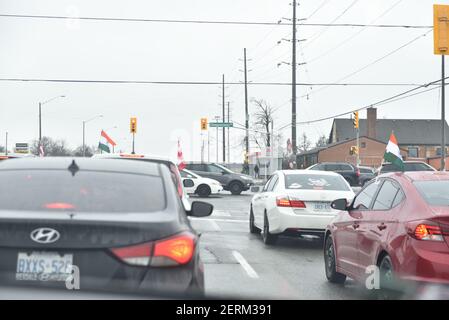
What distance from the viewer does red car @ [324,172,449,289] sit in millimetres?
6156

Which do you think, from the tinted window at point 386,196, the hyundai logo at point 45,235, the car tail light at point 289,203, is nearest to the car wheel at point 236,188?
the car tail light at point 289,203

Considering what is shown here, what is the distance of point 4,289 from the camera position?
3750mm

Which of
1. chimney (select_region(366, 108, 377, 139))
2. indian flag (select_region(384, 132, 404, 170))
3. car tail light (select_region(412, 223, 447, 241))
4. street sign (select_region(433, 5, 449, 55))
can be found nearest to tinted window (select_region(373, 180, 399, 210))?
car tail light (select_region(412, 223, 447, 241))

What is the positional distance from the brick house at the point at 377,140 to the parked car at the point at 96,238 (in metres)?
91.8

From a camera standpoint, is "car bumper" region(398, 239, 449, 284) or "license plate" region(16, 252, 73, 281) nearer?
"license plate" region(16, 252, 73, 281)

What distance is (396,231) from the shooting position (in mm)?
6633

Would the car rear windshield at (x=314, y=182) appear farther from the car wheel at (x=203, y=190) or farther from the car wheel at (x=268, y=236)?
the car wheel at (x=203, y=190)

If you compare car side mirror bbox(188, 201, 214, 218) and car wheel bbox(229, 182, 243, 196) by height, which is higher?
car side mirror bbox(188, 201, 214, 218)

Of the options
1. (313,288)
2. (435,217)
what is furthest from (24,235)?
(313,288)

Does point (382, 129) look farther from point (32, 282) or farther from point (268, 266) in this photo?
point (32, 282)

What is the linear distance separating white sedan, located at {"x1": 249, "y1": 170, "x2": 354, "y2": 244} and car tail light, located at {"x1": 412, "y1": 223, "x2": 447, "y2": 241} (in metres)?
5.96

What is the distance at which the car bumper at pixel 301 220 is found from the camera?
12492 millimetres

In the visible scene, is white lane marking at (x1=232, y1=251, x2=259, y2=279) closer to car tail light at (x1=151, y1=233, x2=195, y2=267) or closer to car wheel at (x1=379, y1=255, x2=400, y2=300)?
car wheel at (x1=379, y1=255, x2=400, y2=300)

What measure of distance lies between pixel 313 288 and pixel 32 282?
529 centimetres
